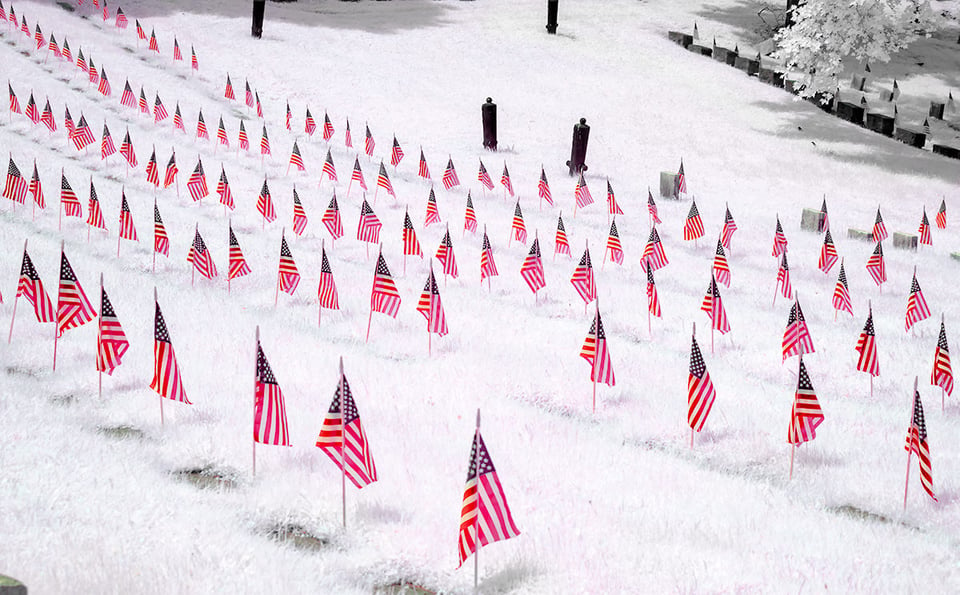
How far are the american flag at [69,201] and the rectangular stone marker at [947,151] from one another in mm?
25926

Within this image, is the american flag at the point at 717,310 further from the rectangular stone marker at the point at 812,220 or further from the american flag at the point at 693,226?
the rectangular stone marker at the point at 812,220

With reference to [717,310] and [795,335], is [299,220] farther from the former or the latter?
[795,335]

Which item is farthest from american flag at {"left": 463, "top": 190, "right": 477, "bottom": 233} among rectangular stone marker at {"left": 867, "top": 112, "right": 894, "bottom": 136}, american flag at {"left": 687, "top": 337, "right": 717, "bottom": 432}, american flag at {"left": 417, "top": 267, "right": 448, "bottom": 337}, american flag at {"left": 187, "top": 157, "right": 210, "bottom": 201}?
rectangular stone marker at {"left": 867, "top": 112, "right": 894, "bottom": 136}

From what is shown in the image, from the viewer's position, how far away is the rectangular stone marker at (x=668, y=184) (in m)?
22.2

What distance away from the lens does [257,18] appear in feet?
117

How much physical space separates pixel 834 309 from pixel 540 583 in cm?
970

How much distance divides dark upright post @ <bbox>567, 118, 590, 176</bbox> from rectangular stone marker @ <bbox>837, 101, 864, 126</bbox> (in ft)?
46.4

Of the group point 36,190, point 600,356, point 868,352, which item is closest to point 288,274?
point 600,356

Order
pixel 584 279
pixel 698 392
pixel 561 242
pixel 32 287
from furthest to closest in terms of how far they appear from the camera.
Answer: pixel 561 242 → pixel 584 279 → pixel 32 287 → pixel 698 392

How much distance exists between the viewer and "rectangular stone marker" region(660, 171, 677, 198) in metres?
22.2

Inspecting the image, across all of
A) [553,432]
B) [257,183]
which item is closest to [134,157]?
[257,183]

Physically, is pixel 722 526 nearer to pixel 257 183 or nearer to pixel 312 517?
pixel 312 517

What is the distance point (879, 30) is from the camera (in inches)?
1090

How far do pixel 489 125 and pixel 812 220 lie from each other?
9.58 meters
